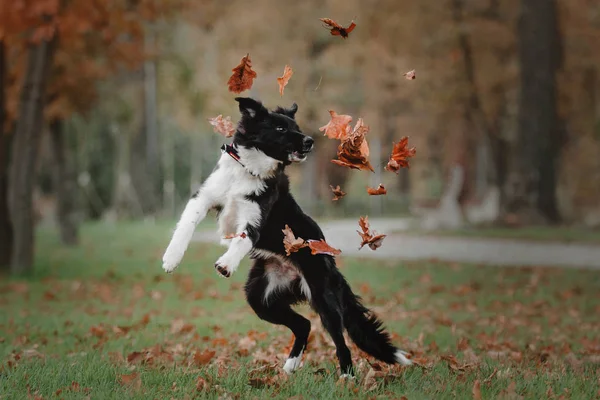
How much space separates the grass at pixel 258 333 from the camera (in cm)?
535

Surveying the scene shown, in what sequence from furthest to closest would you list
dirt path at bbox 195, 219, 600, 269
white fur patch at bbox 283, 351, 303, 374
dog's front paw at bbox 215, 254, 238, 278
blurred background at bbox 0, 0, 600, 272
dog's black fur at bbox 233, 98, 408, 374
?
dirt path at bbox 195, 219, 600, 269
blurred background at bbox 0, 0, 600, 272
white fur patch at bbox 283, 351, 303, 374
dog's black fur at bbox 233, 98, 408, 374
dog's front paw at bbox 215, 254, 238, 278

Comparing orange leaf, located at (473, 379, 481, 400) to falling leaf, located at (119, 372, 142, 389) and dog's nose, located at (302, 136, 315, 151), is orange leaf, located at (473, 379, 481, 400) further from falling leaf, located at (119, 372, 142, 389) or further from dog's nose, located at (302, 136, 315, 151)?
falling leaf, located at (119, 372, 142, 389)

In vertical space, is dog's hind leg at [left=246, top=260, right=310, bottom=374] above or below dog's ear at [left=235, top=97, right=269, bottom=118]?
below

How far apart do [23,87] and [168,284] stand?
390cm

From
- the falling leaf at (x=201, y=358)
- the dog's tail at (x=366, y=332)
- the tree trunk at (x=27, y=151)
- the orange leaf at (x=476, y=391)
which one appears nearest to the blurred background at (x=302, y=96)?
the tree trunk at (x=27, y=151)

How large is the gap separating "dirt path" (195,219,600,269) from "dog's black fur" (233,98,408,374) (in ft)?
35.6

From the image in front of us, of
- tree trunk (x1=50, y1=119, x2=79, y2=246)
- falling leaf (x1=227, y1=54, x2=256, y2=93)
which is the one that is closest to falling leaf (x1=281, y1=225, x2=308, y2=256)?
falling leaf (x1=227, y1=54, x2=256, y2=93)

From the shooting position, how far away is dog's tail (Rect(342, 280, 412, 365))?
19.0ft

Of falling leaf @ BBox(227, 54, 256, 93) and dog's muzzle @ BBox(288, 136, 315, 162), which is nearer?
dog's muzzle @ BBox(288, 136, 315, 162)

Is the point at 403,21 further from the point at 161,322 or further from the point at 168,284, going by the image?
the point at 161,322

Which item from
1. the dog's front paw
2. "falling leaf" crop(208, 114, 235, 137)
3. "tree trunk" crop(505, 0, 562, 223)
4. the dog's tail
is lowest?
the dog's tail

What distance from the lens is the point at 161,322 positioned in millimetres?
9641

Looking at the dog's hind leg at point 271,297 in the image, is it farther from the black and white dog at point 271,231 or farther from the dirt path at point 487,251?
the dirt path at point 487,251

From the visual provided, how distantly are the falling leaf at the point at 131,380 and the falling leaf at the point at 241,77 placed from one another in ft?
5.98
